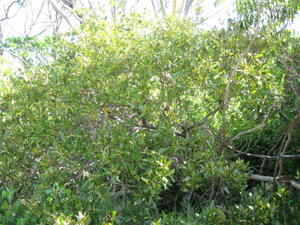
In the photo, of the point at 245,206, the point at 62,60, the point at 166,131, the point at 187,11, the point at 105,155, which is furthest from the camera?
the point at 187,11

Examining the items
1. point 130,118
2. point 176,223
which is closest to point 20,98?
point 130,118

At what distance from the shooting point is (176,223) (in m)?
3.71

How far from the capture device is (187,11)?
17219 millimetres

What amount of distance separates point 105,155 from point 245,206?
1.53m

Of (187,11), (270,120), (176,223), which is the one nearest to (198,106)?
(176,223)

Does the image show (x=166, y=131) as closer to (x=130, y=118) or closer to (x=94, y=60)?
(x=130, y=118)

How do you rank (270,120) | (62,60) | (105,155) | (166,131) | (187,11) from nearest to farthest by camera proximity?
(105,155)
(166,131)
(62,60)
(270,120)
(187,11)

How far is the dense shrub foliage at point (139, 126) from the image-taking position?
3.80m

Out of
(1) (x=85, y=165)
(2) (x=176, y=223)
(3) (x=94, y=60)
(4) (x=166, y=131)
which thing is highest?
(3) (x=94, y=60)

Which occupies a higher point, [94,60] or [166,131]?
[94,60]

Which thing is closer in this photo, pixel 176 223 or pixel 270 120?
pixel 176 223

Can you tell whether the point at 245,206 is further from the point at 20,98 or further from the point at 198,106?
the point at 20,98

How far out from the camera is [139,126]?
417 cm

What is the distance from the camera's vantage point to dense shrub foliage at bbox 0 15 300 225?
380cm
